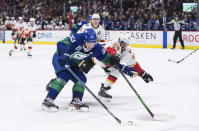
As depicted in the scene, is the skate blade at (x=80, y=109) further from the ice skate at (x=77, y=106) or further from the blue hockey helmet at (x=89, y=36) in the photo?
the blue hockey helmet at (x=89, y=36)

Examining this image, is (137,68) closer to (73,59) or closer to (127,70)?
(127,70)

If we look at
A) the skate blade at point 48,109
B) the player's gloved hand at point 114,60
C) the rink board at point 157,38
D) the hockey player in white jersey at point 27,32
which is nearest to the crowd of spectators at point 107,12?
the rink board at point 157,38

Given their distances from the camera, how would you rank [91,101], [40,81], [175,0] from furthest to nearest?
[175,0], [40,81], [91,101]

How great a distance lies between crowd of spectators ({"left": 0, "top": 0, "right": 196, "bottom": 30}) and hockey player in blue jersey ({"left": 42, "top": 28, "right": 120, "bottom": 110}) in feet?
38.5

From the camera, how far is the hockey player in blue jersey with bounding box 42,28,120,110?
193 inches

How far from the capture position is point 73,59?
16.7 feet

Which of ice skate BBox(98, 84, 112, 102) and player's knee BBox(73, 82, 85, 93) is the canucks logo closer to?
player's knee BBox(73, 82, 85, 93)

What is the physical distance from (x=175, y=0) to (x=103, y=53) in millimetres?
12766

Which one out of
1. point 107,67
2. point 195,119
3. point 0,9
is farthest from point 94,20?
point 0,9

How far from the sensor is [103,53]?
536 centimetres

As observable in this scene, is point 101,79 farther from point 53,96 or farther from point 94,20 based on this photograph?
point 53,96

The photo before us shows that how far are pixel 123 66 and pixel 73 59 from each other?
2.60ft

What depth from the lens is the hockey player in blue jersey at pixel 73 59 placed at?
4.90 meters

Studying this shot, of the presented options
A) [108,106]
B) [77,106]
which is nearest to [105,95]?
[108,106]
